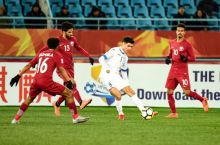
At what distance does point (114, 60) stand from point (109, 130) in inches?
141

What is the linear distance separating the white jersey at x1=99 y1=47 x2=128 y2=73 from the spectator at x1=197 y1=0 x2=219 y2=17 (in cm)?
1025

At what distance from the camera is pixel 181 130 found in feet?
50.9

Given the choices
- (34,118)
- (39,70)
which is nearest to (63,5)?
(34,118)

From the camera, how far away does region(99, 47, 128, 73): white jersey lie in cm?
1852

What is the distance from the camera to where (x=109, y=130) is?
15.2m

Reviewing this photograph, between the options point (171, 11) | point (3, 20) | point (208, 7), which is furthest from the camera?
point (208, 7)

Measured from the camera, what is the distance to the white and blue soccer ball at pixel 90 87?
24094 mm

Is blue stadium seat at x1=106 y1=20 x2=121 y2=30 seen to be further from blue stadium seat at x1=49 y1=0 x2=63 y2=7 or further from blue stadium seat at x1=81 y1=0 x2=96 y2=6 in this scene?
blue stadium seat at x1=49 y1=0 x2=63 y2=7

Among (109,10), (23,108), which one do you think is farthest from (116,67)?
(109,10)

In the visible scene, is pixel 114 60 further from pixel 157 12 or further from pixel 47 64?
pixel 157 12

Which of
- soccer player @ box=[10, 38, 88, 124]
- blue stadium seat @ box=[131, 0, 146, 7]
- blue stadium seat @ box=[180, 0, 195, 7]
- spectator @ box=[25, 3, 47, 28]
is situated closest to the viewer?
soccer player @ box=[10, 38, 88, 124]

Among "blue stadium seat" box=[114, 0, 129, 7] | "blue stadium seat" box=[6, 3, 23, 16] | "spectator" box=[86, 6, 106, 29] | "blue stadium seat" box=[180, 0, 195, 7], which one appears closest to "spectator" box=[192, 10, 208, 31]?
"blue stadium seat" box=[180, 0, 195, 7]

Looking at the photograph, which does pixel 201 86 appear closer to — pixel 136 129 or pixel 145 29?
pixel 145 29

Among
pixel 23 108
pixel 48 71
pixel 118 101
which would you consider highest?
pixel 48 71
